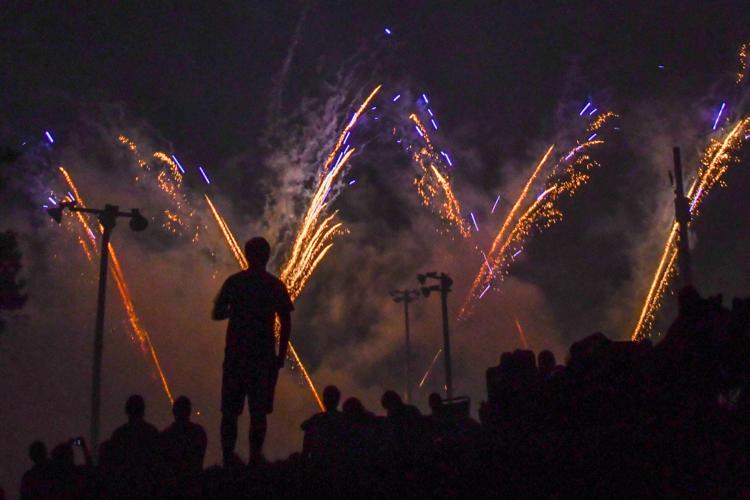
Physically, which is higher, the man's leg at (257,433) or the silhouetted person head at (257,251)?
the silhouetted person head at (257,251)

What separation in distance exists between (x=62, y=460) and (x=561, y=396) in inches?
179

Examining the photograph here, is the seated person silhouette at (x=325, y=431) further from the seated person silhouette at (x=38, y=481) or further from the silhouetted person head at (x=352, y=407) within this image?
the seated person silhouette at (x=38, y=481)

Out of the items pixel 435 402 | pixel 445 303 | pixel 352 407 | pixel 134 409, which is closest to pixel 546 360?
pixel 435 402

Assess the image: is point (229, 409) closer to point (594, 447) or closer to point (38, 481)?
point (38, 481)

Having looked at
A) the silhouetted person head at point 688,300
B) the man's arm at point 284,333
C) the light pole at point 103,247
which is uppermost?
the light pole at point 103,247

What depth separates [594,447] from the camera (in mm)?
6641

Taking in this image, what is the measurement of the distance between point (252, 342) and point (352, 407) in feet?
6.72

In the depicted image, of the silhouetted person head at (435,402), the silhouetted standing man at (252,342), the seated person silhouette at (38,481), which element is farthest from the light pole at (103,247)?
the silhouetted standing man at (252,342)

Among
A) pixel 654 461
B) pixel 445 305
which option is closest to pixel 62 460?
pixel 654 461

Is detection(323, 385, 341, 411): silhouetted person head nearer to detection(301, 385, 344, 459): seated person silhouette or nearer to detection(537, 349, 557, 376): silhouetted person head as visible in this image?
detection(301, 385, 344, 459): seated person silhouette

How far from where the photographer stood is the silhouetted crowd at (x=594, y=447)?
21.2ft

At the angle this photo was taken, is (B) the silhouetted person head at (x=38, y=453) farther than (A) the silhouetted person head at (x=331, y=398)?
No

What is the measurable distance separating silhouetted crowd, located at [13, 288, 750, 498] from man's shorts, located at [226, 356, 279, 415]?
1.75ft

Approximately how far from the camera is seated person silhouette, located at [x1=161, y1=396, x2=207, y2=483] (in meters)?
8.82
